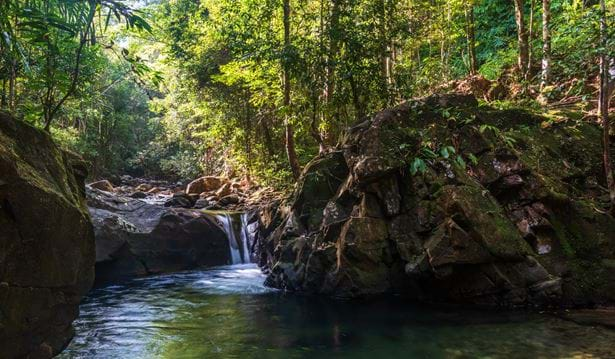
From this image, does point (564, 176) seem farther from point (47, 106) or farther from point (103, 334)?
point (47, 106)

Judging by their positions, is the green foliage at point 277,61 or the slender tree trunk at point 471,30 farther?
the slender tree trunk at point 471,30

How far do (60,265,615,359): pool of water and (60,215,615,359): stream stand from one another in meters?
0.01

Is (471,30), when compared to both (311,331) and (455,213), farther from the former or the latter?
(311,331)

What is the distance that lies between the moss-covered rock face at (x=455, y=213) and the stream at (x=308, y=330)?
1.62 ft

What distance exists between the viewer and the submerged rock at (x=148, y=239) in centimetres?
1075

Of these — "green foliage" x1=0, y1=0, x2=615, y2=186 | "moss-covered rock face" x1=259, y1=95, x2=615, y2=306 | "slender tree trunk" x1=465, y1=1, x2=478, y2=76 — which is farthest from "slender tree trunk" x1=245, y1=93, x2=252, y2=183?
"slender tree trunk" x1=465, y1=1, x2=478, y2=76

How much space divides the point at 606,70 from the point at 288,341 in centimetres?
669

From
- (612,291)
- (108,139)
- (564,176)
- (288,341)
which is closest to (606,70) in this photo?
(564,176)

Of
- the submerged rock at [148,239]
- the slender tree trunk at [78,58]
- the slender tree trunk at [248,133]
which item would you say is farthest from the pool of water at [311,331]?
the slender tree trunk at [248,133]

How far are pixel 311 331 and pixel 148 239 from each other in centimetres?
663

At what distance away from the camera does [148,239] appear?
38.2ft

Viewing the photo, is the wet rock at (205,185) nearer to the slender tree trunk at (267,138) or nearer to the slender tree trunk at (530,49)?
the slender tree trunk at (267,138)

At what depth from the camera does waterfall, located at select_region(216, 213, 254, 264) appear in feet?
42.3

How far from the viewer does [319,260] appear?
332 inches
